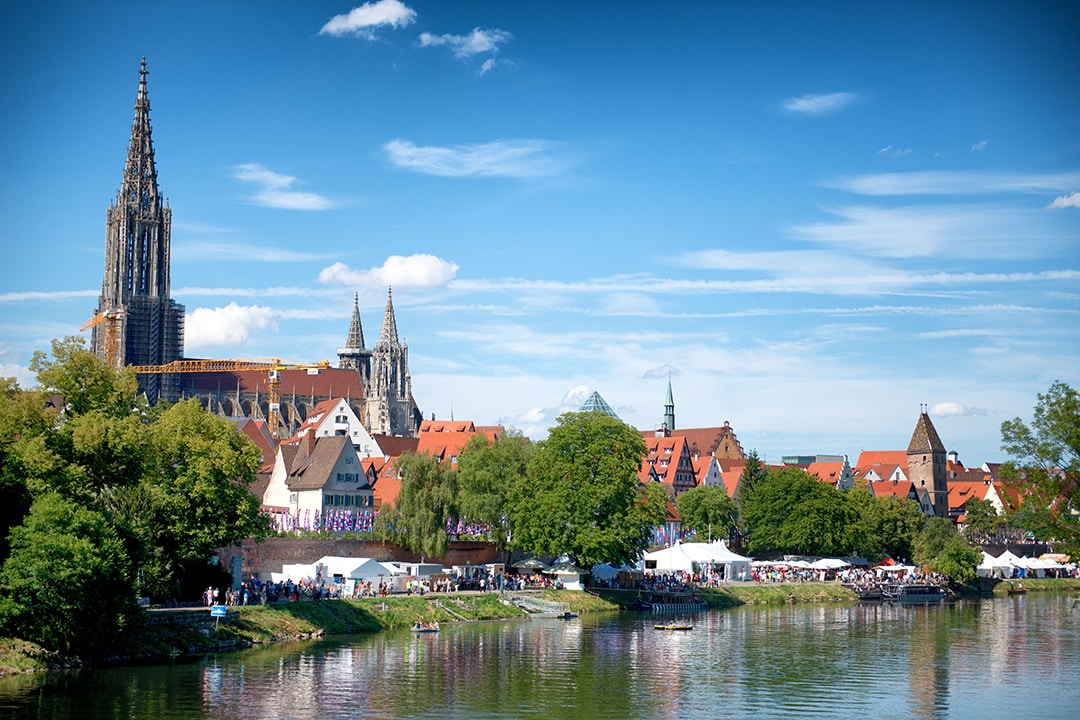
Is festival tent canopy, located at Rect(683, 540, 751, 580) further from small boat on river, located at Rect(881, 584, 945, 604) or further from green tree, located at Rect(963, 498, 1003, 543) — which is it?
green tree, located at Rect(963, 498, 1003, 543)

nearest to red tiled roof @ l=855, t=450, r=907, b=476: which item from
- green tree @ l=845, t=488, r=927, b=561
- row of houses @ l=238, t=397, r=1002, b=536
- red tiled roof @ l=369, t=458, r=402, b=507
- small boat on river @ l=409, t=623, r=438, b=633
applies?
row of houses @ l=238, t=397, r=1002, b=536

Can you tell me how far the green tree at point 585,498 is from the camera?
8725 centimetres

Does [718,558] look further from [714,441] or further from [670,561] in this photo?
[714,441]

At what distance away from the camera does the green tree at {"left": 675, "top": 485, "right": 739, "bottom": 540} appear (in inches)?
4990

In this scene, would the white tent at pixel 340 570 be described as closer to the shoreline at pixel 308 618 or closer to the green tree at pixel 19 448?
the shoreline at pixel 308 618

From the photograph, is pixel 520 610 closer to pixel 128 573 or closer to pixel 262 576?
pixel 262 576

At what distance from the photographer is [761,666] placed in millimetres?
55500

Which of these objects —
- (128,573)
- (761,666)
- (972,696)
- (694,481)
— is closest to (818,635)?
(761,666)

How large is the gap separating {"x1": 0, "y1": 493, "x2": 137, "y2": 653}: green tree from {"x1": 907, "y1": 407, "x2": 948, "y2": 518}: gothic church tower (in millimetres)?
145134

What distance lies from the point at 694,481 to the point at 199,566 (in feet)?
315

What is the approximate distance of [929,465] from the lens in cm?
18012

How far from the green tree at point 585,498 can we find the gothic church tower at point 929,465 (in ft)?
325

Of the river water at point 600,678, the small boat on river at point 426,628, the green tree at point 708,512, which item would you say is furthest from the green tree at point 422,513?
the green tree at point 708,512

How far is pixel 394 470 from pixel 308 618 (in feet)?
150
